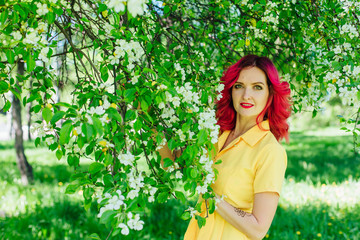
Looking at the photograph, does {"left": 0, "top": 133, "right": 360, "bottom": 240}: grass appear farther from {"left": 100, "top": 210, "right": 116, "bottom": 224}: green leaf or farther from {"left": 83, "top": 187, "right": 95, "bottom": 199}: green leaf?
{"left": 100, "top": 210, "right": 116, "bottom": 224}: green leaf

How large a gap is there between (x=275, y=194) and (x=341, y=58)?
34.1 inches

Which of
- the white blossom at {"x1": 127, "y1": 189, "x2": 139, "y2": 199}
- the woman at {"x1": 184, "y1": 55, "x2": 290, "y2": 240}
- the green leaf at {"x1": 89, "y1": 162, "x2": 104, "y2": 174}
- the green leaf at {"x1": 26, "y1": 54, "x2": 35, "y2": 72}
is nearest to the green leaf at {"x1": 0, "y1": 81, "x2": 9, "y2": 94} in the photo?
the green leaf at {"x1": 26, "y1": 54, "x2": 35, "y2": 72}

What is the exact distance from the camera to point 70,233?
379 centimetres

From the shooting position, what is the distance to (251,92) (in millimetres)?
1972

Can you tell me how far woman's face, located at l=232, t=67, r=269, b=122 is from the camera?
1.97 meters

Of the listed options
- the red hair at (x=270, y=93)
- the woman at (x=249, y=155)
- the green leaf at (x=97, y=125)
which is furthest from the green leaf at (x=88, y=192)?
the red hair at (x=270, y=93)

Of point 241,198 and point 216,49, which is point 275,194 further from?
point 216,49

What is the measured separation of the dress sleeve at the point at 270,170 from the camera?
172 cm

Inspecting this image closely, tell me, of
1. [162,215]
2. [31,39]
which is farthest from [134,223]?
[162,215]

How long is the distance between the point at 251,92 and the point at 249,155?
1.21 feet

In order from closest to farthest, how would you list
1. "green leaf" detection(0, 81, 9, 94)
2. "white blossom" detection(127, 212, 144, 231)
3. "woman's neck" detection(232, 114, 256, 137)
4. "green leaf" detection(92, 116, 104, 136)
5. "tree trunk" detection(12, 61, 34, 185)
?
1. "green leaf" detection(92, 116, 104, 136)
2. "white blossom" detection(127, 212, 144, 231)
3. "green leaf" detection(0, 81, 9, 94)
4. "woman's neck" detection(232, 114, 256, 137)
5. "tree trunk" detection(12, 61, 34, 185)

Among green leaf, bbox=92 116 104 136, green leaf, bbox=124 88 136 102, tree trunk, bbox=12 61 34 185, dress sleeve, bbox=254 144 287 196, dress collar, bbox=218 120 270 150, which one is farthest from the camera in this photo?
tree trunk, bbox=12 61 34 185

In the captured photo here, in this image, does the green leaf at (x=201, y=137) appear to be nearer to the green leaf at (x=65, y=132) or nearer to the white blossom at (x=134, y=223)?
the white blossom at (x=134, y=223)

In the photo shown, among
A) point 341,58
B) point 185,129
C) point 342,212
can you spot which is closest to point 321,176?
point 342,212
